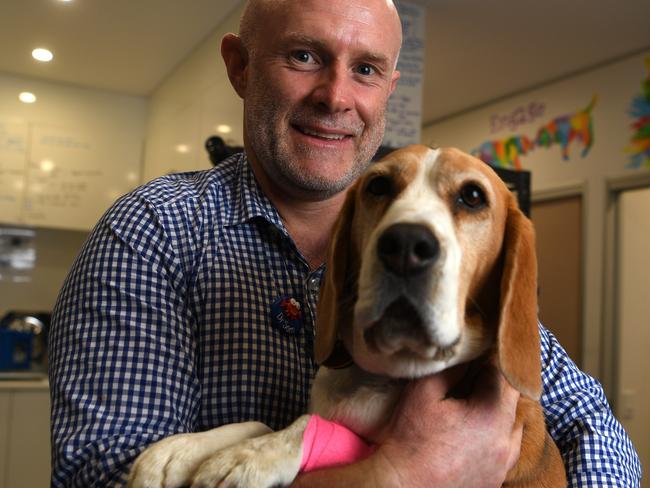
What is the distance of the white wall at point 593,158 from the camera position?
4562 millimetres

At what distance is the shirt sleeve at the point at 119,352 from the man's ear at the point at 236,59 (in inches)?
21.6

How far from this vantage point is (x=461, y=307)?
1.08m

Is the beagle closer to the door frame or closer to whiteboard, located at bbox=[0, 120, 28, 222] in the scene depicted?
the door frame

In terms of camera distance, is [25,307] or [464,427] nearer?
[464,427]

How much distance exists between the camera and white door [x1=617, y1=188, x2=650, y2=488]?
4.53 m

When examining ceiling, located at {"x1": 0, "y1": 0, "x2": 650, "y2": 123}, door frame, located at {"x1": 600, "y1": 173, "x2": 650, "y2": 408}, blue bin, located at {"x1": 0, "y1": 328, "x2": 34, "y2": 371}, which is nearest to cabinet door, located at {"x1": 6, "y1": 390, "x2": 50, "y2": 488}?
blue bin, located at {"x1": 0, "y1": 328, "x2": 34, "y2": 371}

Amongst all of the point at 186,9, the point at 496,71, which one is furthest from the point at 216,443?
the point at 496,71

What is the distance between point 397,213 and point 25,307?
5.18m

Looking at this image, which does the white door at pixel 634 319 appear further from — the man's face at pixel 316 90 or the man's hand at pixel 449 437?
the man's hand at pixel 449 437

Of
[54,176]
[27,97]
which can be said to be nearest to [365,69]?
[54,176]

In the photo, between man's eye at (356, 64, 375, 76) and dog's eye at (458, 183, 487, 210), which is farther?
man's eye at (356, 64, 375, 76)

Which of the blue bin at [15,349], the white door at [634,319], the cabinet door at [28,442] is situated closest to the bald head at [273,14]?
the cabinet door at [28,442]

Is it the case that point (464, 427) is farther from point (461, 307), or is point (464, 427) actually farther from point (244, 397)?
point (244, 397)

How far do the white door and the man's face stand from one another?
3.54m
